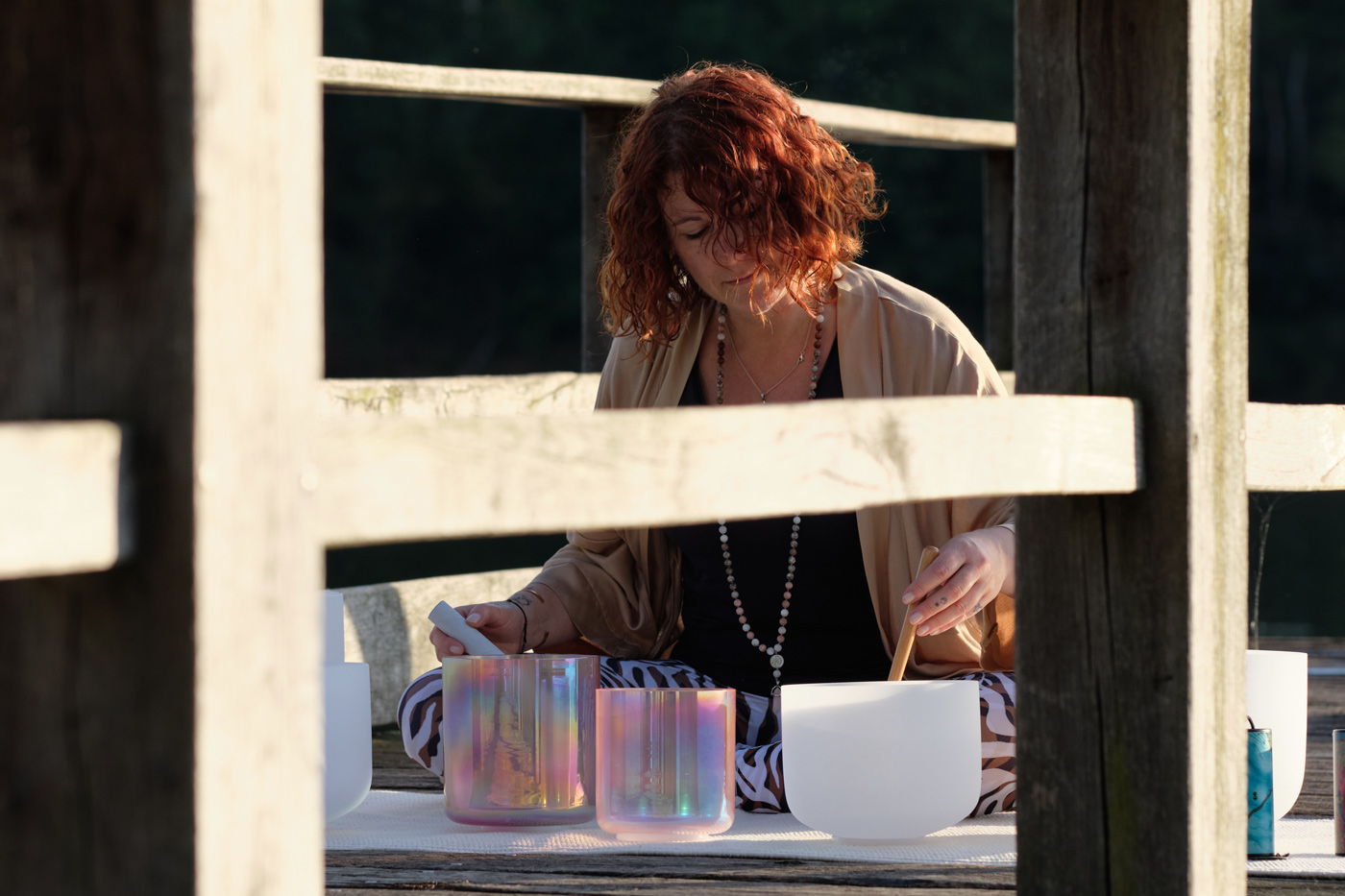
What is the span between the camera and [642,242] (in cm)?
192

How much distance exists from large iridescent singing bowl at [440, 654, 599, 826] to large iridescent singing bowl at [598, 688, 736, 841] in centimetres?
7

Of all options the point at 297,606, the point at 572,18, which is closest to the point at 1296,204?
the point at 572,18

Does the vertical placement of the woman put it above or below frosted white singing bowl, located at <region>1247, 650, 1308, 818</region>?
above

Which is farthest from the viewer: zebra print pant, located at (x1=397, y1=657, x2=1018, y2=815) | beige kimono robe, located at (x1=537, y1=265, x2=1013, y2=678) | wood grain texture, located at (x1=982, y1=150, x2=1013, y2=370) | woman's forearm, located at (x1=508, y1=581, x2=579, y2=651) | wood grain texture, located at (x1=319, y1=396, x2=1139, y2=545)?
wood grain texture, located at (x1=982, y1=150, x2=1013, y2=370)

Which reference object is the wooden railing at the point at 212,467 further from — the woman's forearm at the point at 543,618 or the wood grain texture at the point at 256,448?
the woman's forearm at the point at 543,618

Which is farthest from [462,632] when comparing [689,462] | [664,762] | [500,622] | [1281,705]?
[689,462]

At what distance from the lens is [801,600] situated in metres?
1.90

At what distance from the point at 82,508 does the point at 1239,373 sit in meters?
0.80

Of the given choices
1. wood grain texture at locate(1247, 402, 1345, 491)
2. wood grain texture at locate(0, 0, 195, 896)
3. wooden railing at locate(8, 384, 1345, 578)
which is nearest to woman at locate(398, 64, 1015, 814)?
wood grain texture at locate(1247, 402, 1345, 491)

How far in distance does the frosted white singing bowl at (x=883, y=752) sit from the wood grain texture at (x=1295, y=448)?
37 centimetres

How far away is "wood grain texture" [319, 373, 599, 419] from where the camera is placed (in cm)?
240

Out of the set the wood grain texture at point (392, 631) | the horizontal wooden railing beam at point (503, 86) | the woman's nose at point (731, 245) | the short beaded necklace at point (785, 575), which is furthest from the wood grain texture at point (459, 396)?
the woman's nose at point (731, 245)

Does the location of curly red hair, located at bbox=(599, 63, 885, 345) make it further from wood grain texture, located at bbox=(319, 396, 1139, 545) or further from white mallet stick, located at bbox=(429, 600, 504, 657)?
wood grain texture, located at bbox=(319, 396, 1139, 545)

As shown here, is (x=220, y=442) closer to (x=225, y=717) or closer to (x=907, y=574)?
(x=225, y=717)
